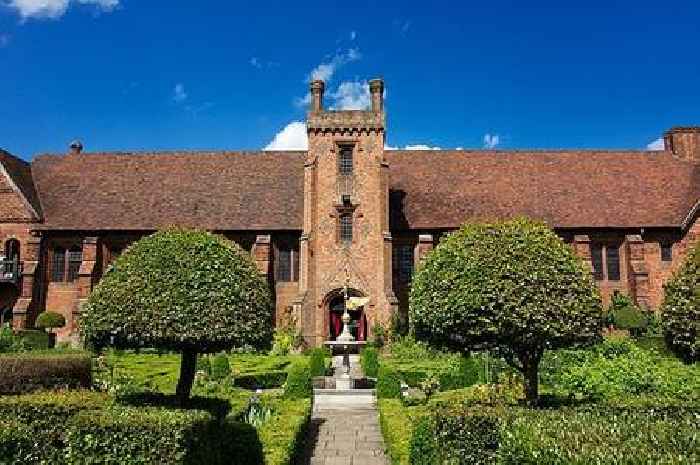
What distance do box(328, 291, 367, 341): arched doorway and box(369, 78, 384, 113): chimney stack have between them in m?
10.0

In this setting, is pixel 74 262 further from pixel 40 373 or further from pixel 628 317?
pixel 628 317

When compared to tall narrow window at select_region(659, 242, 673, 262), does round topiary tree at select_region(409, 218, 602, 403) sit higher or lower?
lower

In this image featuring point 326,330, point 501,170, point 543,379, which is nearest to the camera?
point 543,379

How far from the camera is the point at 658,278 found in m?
35.2

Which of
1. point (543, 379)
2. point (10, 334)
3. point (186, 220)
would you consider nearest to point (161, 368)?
point (10, 334)

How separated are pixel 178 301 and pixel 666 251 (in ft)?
103

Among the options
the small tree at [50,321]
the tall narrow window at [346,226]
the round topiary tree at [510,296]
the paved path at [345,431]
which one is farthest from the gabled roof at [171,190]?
the round topiary tree at [510,296]

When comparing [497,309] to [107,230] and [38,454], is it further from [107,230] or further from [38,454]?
[107,230]

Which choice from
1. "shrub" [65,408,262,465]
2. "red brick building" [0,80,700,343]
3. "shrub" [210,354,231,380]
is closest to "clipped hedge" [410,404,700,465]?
"shrub" [65,408,262,465]

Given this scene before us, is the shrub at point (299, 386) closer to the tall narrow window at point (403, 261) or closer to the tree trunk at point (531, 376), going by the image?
the tree trunk at point (531, 376)

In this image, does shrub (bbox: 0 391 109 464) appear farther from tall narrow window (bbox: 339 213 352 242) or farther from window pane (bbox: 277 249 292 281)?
window pane (bbox: 277 249 292 281)

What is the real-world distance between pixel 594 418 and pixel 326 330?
76.9 feet

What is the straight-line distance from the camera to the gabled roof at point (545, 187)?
1410 inches

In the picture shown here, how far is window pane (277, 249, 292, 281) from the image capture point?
1391 inches
